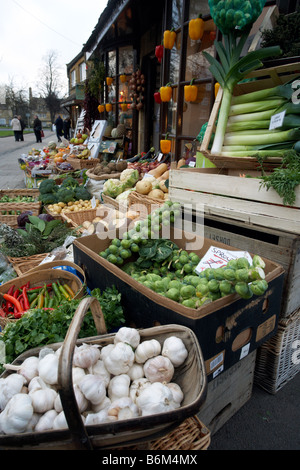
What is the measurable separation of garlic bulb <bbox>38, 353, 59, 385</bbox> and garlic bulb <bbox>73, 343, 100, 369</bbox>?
9cm

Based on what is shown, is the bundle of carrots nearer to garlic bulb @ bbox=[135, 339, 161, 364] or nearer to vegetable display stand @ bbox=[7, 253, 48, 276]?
vegetable display stand @ bbox=[7, 253, 48, 276]

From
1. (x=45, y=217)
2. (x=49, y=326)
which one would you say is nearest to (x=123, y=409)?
(x=49, y=326)

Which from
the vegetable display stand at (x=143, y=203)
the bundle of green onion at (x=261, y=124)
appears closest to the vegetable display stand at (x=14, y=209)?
the vegetable display stand at (x=143, y=203)

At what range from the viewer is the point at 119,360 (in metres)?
1.25

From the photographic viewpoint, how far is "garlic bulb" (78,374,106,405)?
1121 mm

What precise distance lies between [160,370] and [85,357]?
1.05 feet

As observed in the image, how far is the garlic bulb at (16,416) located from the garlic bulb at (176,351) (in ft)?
1.85

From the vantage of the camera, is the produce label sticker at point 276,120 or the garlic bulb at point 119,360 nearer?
the garlic bulb at point 119,360

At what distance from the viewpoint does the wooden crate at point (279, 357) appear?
2.17 metres

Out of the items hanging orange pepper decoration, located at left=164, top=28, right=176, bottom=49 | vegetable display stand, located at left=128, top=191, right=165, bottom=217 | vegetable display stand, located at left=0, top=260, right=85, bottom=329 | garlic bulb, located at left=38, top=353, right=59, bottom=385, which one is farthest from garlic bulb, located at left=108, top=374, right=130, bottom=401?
hanging orange pepper decoration, located at left=164, top=28, right=176, bottom=49

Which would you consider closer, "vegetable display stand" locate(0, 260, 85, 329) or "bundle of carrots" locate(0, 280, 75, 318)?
"bundle of carrots" locate(0, 280, 75, 318)

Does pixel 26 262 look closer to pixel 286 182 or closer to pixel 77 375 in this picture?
pixel 77 375

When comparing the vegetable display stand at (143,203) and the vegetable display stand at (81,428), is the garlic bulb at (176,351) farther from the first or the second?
the vegetable display stand at (143,203)
